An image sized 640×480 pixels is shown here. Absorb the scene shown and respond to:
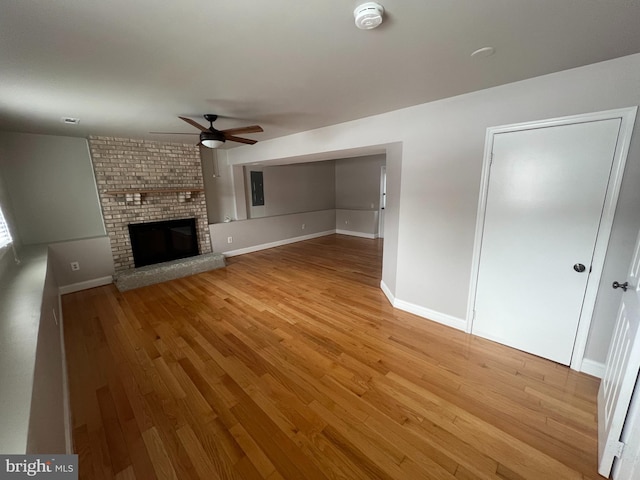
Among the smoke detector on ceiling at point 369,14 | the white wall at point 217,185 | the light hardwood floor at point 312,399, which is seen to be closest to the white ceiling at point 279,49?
the smoke detector on ceiling at point 369,14

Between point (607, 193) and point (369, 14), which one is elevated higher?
point (369, 14)

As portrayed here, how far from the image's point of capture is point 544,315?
2.28 metres

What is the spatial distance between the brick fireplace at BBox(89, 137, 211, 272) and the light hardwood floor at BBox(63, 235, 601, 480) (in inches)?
64.9

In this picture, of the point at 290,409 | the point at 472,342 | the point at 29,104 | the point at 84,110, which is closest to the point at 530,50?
the point at 472,342

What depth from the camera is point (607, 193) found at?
1.91m

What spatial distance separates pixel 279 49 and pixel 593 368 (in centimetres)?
349

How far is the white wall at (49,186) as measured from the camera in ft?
11.7

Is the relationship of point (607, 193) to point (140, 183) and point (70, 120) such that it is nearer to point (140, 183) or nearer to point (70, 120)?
point (70, 120)

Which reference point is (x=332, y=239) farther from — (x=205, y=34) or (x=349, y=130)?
(x=205, y=34)

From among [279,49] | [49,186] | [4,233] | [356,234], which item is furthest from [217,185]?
[279,49]

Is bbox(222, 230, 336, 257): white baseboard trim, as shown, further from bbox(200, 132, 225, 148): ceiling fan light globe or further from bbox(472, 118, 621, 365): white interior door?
bbox(472, 118, 621, 365): white interior door

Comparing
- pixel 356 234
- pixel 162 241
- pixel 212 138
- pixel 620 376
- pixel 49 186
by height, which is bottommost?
pixel 356 234

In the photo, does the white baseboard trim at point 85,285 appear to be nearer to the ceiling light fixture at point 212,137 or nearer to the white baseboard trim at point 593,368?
the ceiling light fixture at point 212,137

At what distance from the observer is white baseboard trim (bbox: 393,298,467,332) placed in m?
2.78
